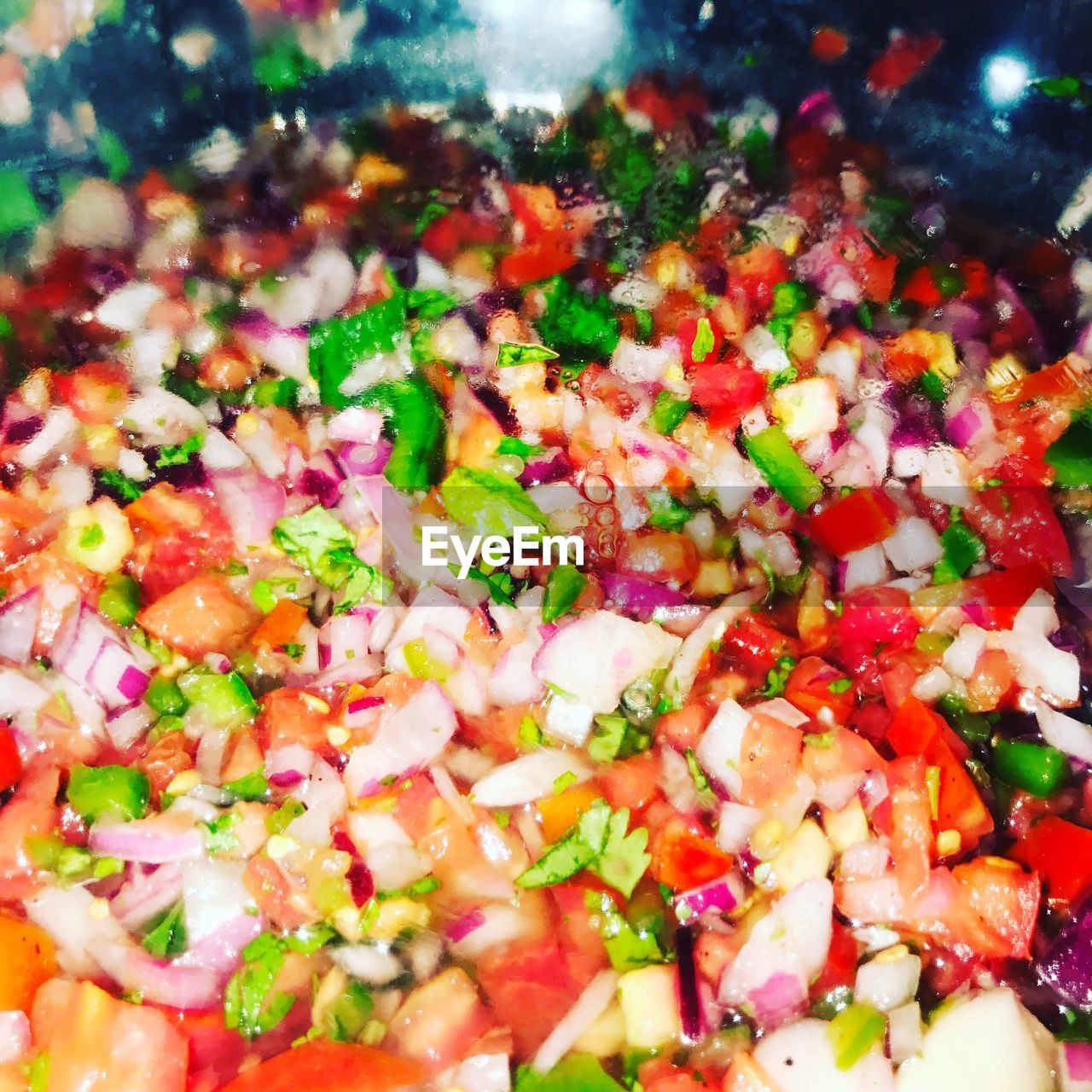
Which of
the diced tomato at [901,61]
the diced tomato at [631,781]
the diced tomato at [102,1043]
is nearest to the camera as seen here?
the diced tomato at [102,1043]

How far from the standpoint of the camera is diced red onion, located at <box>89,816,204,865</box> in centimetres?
119

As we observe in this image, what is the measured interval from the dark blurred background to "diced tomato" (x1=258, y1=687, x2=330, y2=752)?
1231 mm

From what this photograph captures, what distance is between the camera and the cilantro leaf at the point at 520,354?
169 cm

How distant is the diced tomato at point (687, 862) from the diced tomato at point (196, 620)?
727 millimetres

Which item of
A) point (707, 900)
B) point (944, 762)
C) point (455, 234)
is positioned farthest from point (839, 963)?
point (455, 234)

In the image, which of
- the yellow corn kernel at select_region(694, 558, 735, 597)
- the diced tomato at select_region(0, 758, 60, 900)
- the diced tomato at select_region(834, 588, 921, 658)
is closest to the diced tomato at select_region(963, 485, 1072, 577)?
the diced tomato at select_region(834, 588, 921, 658)

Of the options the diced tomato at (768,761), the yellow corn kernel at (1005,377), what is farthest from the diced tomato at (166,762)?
the yellow corn kernel at (1005,377)

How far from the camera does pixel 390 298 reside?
1791 millimetres

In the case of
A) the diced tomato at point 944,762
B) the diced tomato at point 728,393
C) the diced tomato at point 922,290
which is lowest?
the diced tomato at point 944,762

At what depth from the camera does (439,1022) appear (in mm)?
1103

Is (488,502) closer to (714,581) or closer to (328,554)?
(328,554)

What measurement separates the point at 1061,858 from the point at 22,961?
133cm

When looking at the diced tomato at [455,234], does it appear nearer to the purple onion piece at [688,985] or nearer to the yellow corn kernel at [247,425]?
the yellow corn kernel at [247,425]

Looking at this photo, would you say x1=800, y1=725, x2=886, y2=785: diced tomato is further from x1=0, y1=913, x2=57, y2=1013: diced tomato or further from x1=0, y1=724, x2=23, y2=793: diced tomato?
x1=0, y1=724, x2=23, y2=793: diced tomato
